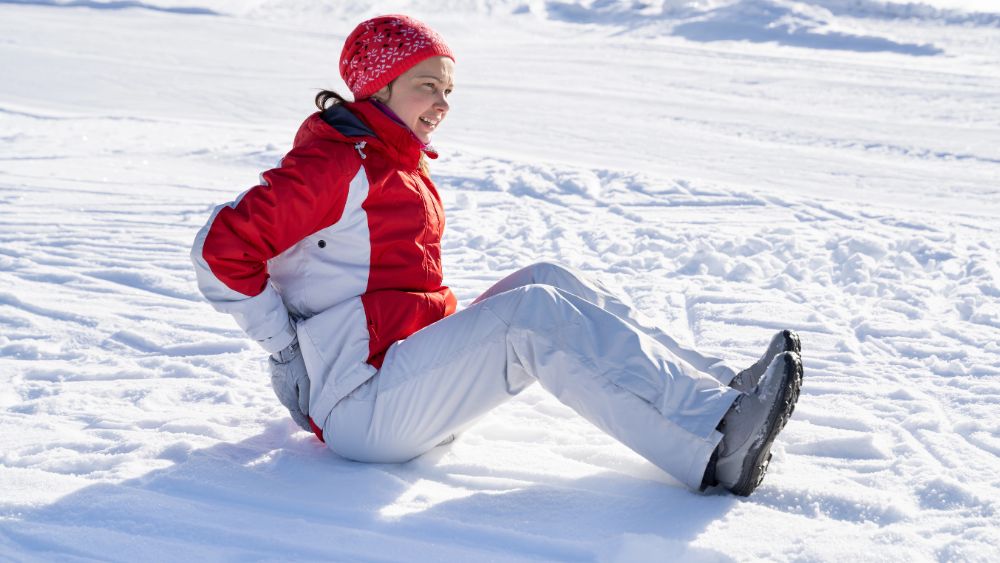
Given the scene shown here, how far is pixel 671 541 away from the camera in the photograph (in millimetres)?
2014

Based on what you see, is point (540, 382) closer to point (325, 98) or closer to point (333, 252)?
point (333, 252)

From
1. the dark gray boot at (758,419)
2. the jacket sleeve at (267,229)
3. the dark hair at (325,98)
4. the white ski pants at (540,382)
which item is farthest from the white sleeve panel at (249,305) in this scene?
the dark gray boot at (758,419)

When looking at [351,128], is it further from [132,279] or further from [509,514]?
[132,279]

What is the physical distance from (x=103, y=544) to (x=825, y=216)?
13.2ft

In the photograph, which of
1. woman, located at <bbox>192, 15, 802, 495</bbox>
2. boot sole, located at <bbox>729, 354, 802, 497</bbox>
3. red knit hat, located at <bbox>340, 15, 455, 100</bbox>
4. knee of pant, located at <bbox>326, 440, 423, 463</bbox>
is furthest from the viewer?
red knit hat, located at <bbox>340, 15, 455, 100</bbox>

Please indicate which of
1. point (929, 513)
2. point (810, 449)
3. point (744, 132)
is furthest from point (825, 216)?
point (929, 513)

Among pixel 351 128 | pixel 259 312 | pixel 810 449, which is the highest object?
pixel 351 128

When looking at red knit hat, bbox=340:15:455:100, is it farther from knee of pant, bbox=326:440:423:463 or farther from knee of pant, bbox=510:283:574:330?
knee of pant, bbox=326:440:423:463

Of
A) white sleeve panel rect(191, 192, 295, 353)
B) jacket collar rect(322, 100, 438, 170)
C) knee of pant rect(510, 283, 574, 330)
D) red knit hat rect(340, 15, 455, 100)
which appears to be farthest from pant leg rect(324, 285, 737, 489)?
red knit hat rect(340, 15, 455, 100)

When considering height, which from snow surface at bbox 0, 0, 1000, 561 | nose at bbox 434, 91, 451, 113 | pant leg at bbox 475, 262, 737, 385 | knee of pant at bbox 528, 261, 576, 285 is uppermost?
nose at bbox 434, 91, 451, 113

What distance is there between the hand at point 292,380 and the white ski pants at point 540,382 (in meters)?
0.12

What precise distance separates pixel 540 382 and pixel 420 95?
2.61 feet

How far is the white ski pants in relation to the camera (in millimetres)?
2125

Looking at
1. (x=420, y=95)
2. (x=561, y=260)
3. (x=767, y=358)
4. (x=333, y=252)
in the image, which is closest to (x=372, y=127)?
(x=420, y=95)
